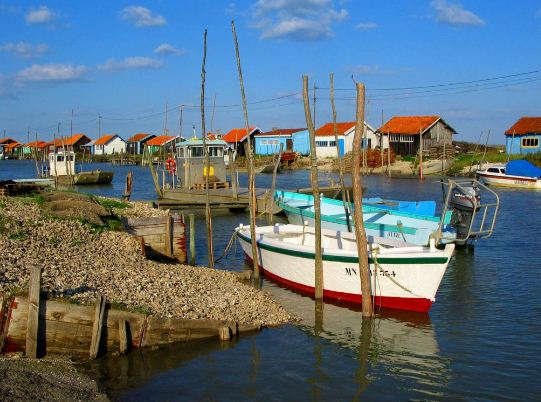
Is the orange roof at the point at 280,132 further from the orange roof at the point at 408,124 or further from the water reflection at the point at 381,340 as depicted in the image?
the water reflection at the point at 381,340

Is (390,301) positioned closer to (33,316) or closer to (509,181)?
(33,316)

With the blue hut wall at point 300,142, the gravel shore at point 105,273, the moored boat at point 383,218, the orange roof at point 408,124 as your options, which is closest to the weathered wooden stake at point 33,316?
the gravel shore at point 105,273

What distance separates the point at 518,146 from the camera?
6303 centimetres

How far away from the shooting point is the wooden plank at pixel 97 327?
32.4 feet

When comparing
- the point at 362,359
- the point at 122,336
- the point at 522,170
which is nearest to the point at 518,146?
the point at 522,170

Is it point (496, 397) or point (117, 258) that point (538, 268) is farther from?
point (117, 258)

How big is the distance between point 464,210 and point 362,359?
10248 mm

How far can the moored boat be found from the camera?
19125 millimetres

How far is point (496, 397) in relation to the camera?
9.57 meters

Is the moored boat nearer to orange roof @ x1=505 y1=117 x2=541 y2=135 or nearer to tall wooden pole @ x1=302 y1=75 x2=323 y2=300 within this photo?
tall wooden pole @ x1=302 y1=75 x2=323 y2=300

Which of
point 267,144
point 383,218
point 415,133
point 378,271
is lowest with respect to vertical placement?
point 378,271

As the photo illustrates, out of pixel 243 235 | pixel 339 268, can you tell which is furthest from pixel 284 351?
pixel 243 235

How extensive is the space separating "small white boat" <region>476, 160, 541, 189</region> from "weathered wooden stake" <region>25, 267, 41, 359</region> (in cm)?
4399

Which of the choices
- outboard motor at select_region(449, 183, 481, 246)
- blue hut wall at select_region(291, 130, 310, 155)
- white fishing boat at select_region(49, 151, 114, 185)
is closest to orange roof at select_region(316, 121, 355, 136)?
blue hut wall at select_region(291, 130, 310, 155)
